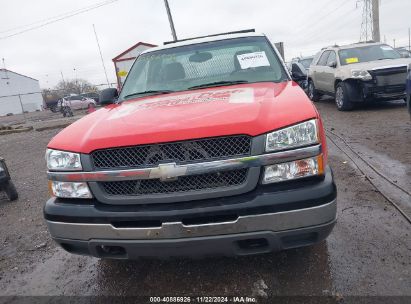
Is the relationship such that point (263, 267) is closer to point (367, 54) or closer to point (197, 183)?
point (197, 183)

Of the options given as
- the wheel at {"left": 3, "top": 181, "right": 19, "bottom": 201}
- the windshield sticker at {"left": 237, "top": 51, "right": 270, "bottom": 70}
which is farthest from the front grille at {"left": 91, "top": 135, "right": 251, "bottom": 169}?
the wheel at {"left": 3, "top": 181, "right": 19, "bottom": 201}

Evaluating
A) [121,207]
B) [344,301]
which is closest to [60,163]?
[121,207]

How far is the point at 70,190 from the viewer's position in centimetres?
240

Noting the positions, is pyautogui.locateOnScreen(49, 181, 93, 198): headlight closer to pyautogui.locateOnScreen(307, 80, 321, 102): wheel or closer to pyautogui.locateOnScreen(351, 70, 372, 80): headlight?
pyautogui.locateOnScreen(351, 70, 372, 80): headlight

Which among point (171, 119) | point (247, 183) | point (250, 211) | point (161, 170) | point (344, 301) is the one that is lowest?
point (344, 301)

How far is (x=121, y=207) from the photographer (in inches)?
90.0

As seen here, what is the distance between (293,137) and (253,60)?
5.18 feet

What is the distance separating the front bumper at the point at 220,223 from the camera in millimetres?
2100

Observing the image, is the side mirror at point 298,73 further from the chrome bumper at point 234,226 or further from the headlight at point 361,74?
the headlight at point 361,74

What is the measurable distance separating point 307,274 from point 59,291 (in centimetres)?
195

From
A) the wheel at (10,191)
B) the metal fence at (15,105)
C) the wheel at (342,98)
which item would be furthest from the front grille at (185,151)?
the metal fence at (15,105)

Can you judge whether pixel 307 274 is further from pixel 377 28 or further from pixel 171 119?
pixel 377 28

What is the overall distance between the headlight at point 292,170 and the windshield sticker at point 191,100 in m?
0.59

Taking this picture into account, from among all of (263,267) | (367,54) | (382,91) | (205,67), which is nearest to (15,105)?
(367,54)
